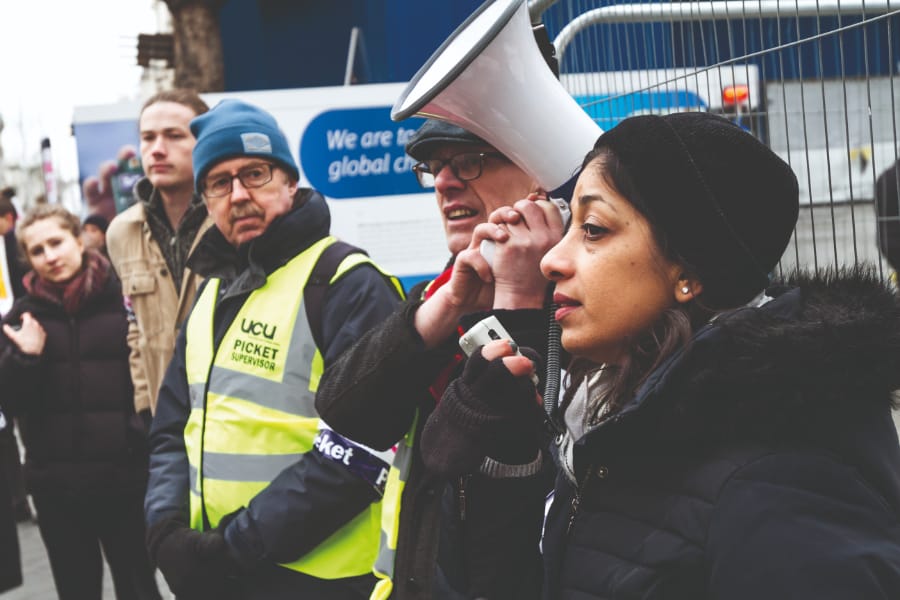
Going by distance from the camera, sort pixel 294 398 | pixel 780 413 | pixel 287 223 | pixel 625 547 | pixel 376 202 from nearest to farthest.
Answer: pixel 780 413
pixel 625 547
pixel 294 398
pixel 287 223
pixel 376 202

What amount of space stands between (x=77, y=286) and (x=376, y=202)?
1.60 meters

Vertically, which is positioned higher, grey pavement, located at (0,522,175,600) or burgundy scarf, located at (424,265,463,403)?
burgundy scarf, located at (424,265,463,403)

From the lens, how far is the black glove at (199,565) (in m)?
2.53

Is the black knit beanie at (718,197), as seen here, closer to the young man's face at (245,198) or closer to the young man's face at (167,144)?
the young man's face at (245,198)

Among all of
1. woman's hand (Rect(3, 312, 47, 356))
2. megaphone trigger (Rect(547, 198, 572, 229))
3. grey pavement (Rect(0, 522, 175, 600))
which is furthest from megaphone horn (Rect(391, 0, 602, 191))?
grey pavement (Rect(0, 522, 175, 600))

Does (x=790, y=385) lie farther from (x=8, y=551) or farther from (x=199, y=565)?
(x=8, y=551)

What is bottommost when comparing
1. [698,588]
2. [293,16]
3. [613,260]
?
[698,588]

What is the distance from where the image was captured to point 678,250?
1.35 meters

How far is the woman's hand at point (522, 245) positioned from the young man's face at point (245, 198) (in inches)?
49.0

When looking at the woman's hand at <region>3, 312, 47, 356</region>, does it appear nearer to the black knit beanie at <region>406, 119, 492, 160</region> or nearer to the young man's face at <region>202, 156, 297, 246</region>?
the young man's face at <region>202, 156, 297, 246</region>

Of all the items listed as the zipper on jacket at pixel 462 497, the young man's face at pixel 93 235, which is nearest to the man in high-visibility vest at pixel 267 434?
the zipper on jacket at pixel 462 497

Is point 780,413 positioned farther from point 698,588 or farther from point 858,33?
point 858,33

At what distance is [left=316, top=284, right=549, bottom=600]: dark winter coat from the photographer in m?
1.69

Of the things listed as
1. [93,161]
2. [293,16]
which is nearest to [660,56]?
[93,161]
